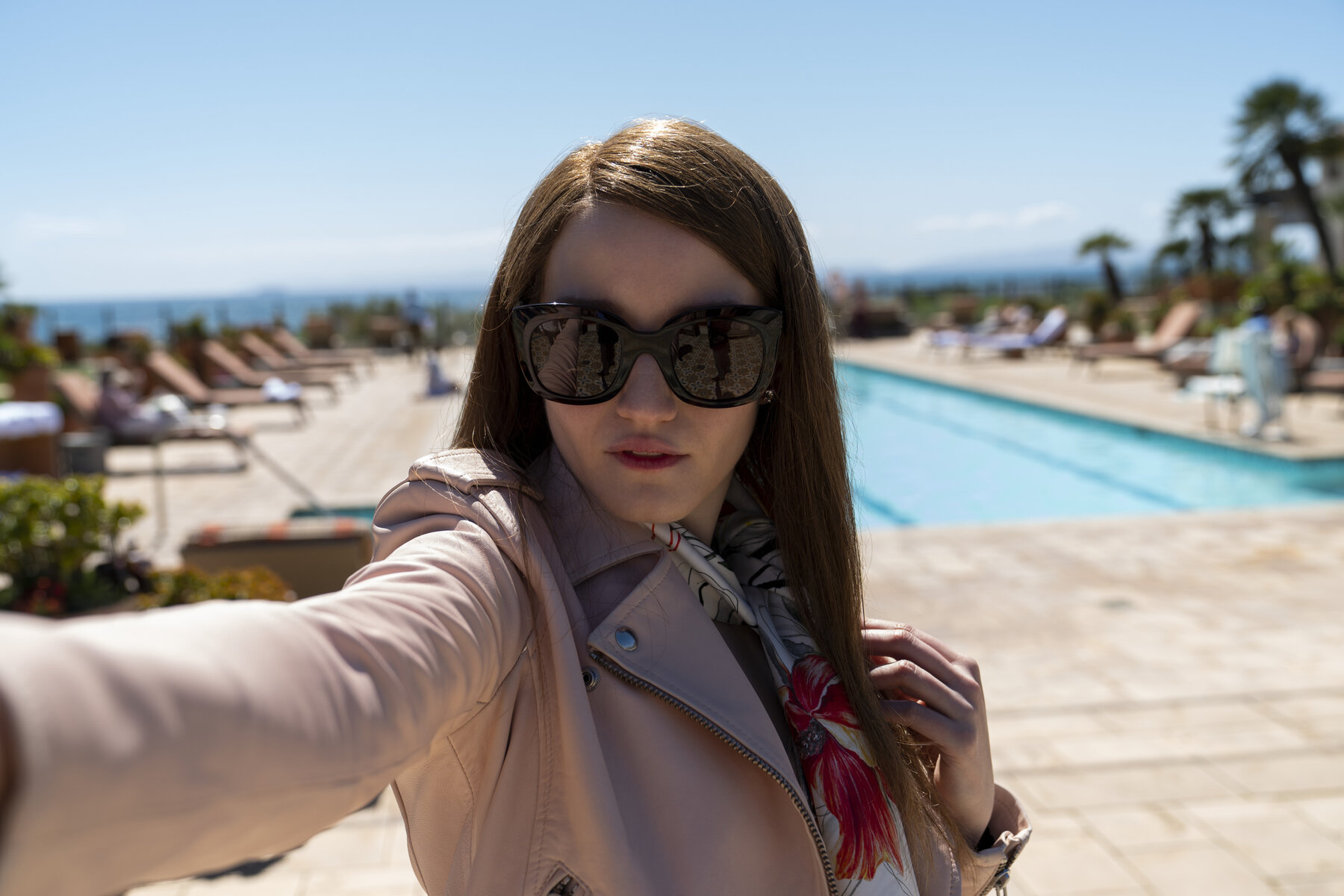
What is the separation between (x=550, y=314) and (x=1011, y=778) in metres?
3.26

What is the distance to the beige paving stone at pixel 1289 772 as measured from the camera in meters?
3.51

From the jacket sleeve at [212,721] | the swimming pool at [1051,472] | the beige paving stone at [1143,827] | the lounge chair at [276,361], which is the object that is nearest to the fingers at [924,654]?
the jacket sleeve at [212,721]

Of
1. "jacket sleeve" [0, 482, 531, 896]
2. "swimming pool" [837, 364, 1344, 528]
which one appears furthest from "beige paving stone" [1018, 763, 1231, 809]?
"swimming pool" [837, 364, 1344, 528]

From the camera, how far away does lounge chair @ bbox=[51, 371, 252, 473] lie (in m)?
9.10

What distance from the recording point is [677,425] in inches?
40.9

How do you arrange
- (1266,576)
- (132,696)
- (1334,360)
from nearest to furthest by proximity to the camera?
1. (132,696)
2. (1266,576)
3. (1334,360)

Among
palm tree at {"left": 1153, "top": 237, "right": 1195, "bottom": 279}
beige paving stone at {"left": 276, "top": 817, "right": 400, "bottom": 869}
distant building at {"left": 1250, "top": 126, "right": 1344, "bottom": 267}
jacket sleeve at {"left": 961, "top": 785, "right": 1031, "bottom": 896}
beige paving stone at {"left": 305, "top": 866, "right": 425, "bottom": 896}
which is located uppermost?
distant building at {"left": 1250, "top": 126, "right": 1344, "bottom": 267}

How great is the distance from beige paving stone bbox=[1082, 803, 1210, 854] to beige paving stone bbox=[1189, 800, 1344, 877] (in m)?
0.08

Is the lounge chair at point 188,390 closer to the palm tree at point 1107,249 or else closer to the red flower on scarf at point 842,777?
the red flower on scarf at point 842,777

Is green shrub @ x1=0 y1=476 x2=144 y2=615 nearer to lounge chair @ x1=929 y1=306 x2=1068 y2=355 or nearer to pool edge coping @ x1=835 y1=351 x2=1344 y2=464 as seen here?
pool edge coping @ x1=835 y1=351 x2=1344 y2=464

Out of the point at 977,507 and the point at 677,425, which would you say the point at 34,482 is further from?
the point at 977,507

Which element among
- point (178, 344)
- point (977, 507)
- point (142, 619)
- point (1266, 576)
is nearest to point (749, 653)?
point (142, 619)

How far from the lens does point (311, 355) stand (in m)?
20.9

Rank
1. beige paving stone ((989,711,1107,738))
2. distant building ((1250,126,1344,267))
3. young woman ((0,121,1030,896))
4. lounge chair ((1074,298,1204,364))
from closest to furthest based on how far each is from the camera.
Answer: young woman ((0,121,1030,896))
beige paving stone ((989,711,1107,738))
lounge chair ((1074,298,1204,364))
distant building ((1250,126,1344,267))
